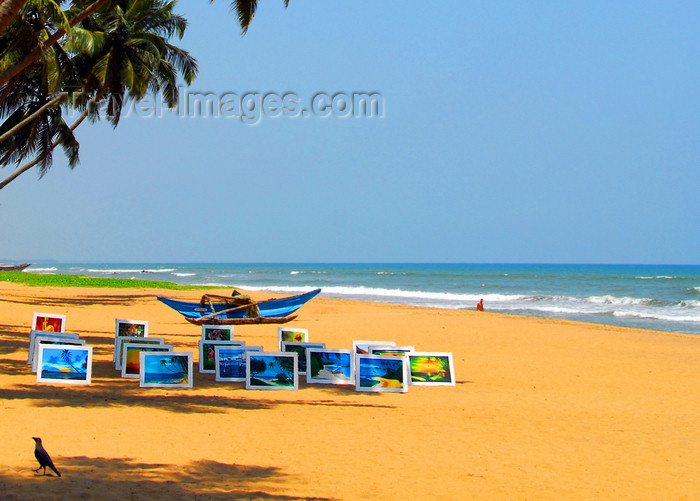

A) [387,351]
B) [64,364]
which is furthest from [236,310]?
[64,364]

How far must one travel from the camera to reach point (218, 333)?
1120 cm

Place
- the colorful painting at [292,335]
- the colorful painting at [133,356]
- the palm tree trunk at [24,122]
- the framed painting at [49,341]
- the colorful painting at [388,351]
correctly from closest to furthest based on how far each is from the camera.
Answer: the framed painting at [49,341]
the colorful painting at [133,356]
the colorful painting at [388,351]
the colorful painting at [292,335]
the palm tree trunk at [24,122]

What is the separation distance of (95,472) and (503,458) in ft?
11.8

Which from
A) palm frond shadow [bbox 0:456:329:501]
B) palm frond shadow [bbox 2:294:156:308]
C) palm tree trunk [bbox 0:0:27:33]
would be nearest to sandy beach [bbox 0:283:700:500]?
palm frond shadow [bbox 0:456:329:501]

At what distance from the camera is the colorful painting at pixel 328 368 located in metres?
10.2

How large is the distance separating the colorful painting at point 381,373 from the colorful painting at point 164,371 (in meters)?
2.29

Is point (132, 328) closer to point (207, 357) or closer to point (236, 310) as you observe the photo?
point (207, 357)

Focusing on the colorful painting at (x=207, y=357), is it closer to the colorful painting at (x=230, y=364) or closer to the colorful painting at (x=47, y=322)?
the colorful painting at (x=230, y=364)

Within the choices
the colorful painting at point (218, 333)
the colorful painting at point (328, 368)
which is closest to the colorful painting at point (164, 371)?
the colorful painting at point (218, 333)

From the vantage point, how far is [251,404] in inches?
341

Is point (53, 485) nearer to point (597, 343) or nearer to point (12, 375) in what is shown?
point (12, 375)

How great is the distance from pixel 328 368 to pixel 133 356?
9.03 feet

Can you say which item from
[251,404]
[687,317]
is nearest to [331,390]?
[251,404]

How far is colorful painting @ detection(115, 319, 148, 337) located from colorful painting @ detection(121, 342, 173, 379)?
A: 3.90ft
